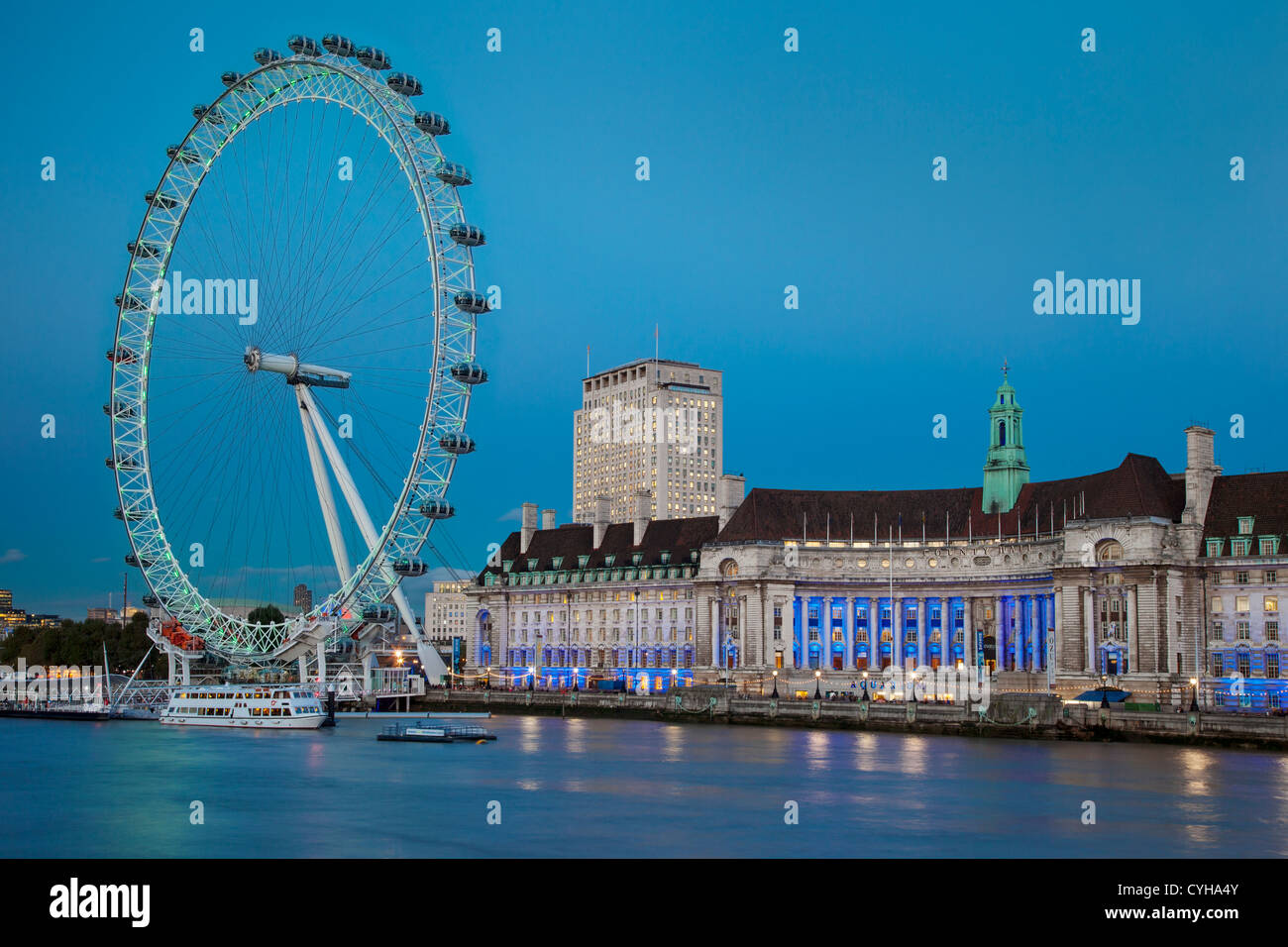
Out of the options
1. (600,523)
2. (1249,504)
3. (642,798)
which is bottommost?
(642,798)

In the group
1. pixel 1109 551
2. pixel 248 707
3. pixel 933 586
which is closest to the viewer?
pixel 248 707

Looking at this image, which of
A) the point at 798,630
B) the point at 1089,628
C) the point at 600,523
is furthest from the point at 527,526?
the point at 1089,628

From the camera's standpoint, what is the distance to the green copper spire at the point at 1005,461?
128875 millimetres

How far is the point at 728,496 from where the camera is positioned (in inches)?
5541

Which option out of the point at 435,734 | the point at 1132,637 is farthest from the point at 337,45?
the point at 1132,637

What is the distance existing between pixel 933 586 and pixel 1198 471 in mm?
27709

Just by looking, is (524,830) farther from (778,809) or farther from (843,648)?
(843,648)

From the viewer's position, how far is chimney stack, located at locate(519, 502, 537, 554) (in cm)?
16088

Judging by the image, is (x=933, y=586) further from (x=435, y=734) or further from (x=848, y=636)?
(x=435, y=734)

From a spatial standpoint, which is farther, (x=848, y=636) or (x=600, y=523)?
(x=600, y=523)

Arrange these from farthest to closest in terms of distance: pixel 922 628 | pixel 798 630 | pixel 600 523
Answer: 1. pixel 600 523
2. pixel 798 630
3. pixel 922 628

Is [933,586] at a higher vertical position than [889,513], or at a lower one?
lower

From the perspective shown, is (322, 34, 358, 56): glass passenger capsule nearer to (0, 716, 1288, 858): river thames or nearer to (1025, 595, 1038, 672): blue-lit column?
(0, 716, 1288, 858): river thames

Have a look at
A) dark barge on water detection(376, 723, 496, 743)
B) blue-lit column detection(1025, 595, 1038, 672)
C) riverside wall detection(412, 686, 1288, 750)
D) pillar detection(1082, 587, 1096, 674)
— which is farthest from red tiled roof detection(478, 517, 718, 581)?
dark barge on water detection(376, 723, 496, 743)
